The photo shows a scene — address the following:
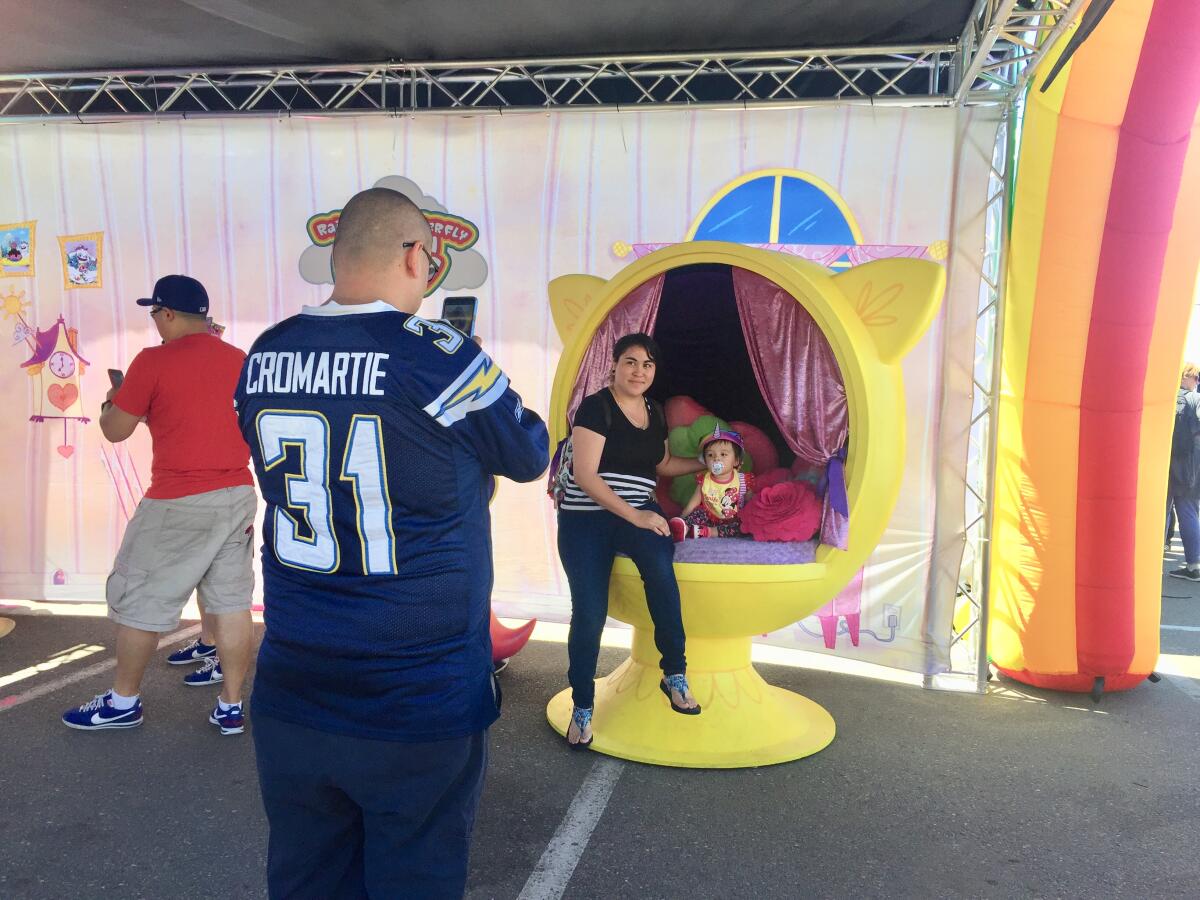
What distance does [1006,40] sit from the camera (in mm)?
4082

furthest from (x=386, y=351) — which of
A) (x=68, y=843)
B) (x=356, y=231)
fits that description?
(x=68, y=843)

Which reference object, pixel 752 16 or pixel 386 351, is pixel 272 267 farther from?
pixel 386 351

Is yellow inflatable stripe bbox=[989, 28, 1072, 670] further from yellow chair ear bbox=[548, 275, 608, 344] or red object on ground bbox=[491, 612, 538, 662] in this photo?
red object on ground bbox=[491, 612, 538, 662]

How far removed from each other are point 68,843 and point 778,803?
2.21 m

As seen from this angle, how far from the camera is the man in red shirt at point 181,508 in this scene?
3471 mm

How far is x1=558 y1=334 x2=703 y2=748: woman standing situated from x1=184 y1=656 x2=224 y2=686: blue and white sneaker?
1.73 metres

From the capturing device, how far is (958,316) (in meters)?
4.54

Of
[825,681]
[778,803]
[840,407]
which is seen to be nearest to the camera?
[778,803]

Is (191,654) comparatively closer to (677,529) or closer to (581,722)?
(581,722)

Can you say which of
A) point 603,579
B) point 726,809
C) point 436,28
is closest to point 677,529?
point 603,579

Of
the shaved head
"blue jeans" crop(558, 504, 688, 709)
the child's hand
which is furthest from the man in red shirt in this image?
the shaved head

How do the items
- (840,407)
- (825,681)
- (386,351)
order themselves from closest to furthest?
1. (386,351)
2. (840,407)
3. (825,681)

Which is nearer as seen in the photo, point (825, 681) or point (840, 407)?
point (840, 407)

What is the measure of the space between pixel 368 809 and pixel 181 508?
2.28 m
